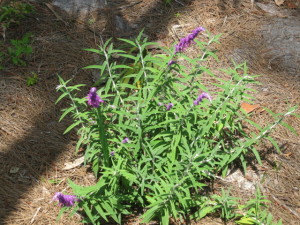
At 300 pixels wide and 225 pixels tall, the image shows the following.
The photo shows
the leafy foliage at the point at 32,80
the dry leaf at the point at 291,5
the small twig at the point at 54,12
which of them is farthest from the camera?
the dry leaf at the point at 291,5

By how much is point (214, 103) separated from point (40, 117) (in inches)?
73.6

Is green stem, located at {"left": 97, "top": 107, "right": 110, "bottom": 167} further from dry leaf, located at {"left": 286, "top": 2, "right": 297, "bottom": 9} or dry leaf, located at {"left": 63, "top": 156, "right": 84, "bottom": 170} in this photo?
dry leaf, located at {"left": 286, "top": 2, "right": 297, "bottom": 9}

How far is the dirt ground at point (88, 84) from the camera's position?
298cm

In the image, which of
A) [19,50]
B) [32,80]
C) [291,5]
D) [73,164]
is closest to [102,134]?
[73,164]

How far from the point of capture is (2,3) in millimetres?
4613

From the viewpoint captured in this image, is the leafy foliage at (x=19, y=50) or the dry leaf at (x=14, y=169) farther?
the leafy foliage at (x=19, y=50)

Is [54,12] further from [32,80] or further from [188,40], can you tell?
[188,40]

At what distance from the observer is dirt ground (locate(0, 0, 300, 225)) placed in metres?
2.98

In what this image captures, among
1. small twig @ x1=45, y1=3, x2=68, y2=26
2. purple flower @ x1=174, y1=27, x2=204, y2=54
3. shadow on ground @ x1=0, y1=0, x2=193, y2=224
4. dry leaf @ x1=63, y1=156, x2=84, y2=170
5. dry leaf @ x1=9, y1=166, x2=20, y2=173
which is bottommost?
dry leaf @ x1=63, y1=156, x2=84, y2=170

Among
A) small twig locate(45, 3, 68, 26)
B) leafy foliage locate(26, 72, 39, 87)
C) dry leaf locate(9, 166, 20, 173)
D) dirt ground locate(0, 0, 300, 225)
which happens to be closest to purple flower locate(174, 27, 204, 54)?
dirt ground locate(0, 0, 300, 225)

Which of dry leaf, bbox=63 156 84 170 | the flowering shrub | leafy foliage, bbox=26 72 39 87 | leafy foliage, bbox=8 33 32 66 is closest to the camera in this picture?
the flowering shrub

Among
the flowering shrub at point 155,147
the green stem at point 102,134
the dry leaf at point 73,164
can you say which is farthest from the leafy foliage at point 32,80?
the green stem at point 102,134

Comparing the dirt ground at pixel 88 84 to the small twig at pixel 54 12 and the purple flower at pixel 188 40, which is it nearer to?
the small twig at pixel 54 12

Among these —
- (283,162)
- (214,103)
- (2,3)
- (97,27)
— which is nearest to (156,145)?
(214,103)
